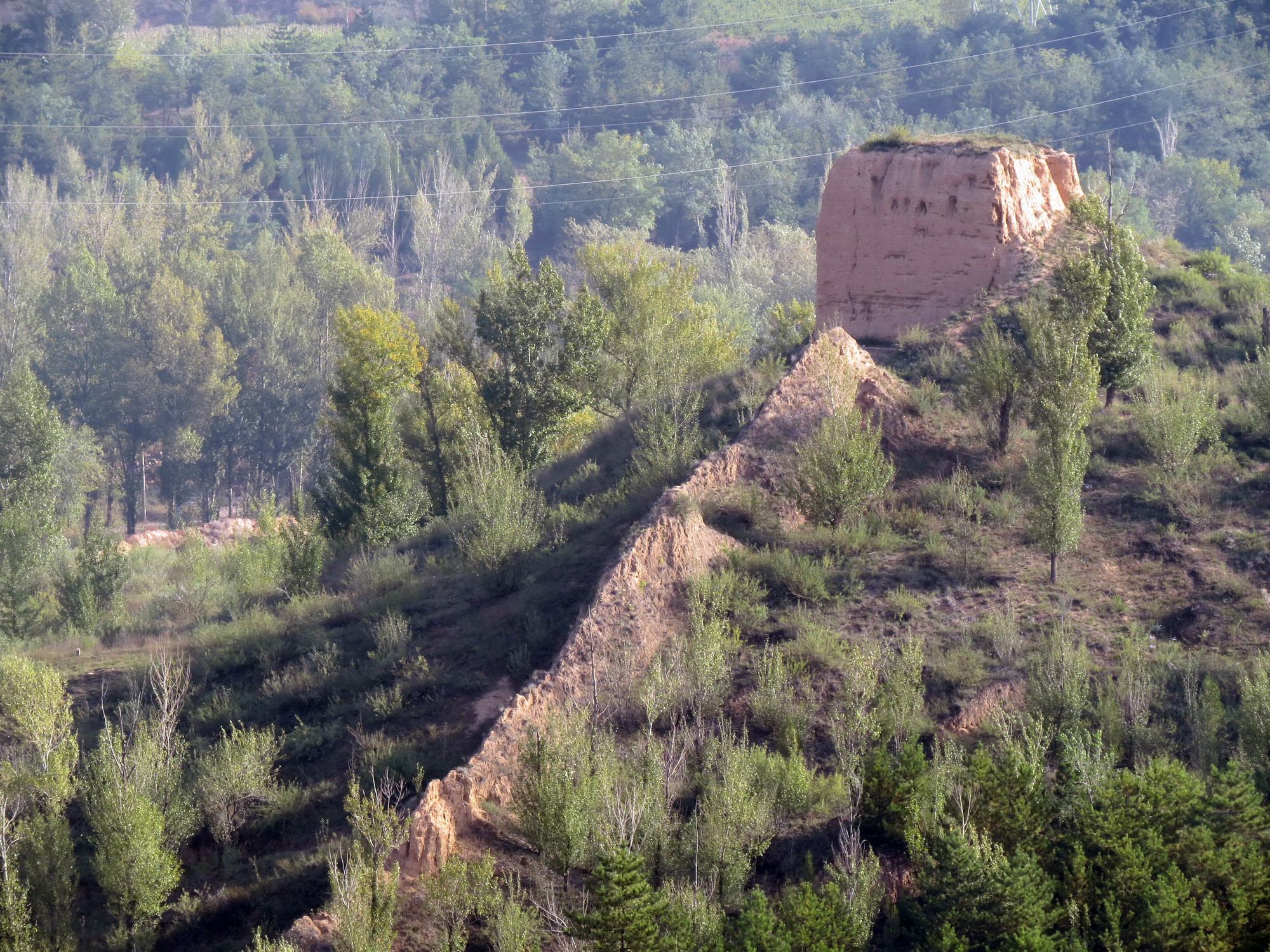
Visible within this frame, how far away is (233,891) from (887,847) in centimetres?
820

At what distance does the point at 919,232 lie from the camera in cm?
2605

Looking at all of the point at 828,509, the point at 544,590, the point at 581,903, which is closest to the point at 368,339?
the point at 544,590

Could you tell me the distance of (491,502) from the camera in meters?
22.1

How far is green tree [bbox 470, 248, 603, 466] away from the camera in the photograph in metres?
29.3

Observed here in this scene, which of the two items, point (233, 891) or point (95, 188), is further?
point (95, 188)

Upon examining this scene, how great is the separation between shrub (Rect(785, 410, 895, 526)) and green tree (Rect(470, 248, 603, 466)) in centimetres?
991

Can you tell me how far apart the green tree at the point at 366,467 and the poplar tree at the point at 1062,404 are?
574 inches

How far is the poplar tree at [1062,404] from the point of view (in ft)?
60.0

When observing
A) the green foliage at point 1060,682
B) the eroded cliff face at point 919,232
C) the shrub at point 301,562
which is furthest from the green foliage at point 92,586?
the green foliage at point 1060,682

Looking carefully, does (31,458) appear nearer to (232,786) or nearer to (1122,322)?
(232,786)

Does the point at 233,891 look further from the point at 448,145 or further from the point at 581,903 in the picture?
the point at 448,145

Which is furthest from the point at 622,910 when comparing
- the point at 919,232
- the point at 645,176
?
the point at 645,176

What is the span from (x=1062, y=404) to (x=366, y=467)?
16.1 m

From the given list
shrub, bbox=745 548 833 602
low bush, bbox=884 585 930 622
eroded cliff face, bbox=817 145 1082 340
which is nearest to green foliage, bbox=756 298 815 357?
eroded cliff face, bbox=817 145 1082 340
